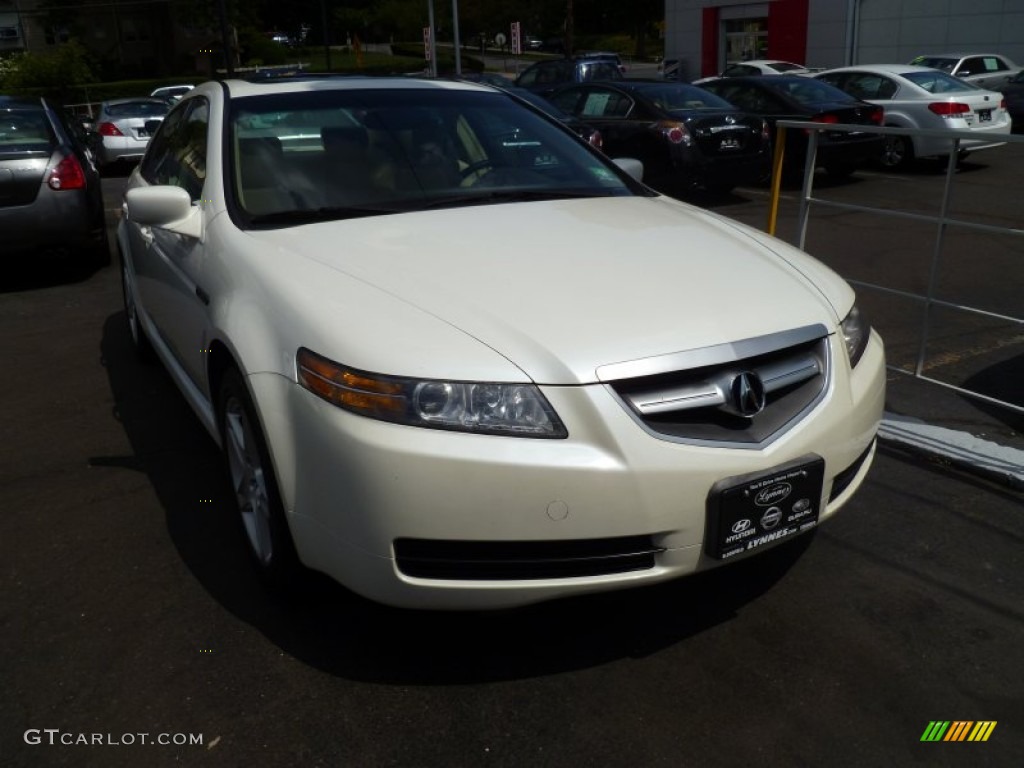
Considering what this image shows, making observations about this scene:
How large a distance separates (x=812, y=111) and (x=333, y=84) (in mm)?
9842

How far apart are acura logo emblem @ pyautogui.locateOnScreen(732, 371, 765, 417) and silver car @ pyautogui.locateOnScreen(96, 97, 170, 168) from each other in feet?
54.9

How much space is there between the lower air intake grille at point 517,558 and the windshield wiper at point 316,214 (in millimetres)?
1420

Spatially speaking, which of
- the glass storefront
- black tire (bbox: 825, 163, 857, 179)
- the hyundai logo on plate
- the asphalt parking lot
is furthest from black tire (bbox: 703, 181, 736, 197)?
the glass storefront

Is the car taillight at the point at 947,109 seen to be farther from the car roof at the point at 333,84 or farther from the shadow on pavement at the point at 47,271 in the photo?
the shadow on pavement at the point at 47,271

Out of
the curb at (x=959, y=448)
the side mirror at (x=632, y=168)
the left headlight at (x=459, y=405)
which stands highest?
the side mirror at (x=632, y=168)

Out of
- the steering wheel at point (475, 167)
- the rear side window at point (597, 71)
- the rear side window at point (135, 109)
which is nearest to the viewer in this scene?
the steering wheel at point (475, 167)

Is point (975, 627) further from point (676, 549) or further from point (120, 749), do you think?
point (120, 749)

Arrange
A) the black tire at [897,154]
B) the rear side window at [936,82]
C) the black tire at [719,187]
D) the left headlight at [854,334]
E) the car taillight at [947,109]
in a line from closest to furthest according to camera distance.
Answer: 1. the left headlight at [854,334]
2. the black tire at [719,187]
3. the black tire at [897,154]
4. the car taillight at [947,109]
5. the rear side window at [936,82]

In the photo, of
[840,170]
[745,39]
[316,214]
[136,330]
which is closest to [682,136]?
[840,170]

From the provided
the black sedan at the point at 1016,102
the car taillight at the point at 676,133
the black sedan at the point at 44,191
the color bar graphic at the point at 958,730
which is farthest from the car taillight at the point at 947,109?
the color bar graphic at the point at 958,730

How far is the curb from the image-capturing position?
387 centimetres

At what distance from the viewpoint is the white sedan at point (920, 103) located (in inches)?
516

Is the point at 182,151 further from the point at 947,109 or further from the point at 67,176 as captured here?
the point at 947,109

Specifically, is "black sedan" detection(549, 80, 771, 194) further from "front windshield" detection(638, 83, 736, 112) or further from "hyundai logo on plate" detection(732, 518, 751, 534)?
"hyundai logo on plate" detection(732, 518, 751, 534)
